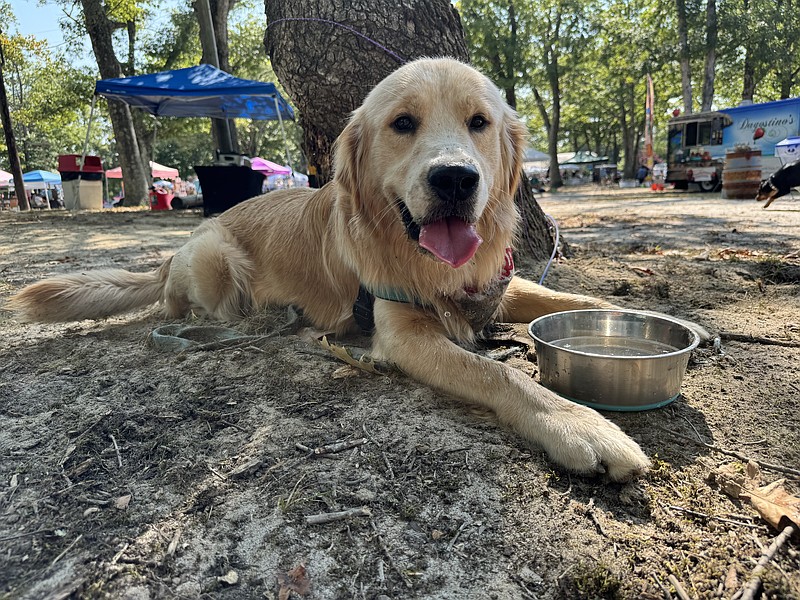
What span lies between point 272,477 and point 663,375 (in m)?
1.38

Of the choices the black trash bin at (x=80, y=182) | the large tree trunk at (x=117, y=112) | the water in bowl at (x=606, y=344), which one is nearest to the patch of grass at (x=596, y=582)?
the water in bowl at (x=606, y=344)

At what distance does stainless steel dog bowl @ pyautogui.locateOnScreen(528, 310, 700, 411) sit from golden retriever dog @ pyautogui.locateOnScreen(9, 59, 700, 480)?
0.49 feet

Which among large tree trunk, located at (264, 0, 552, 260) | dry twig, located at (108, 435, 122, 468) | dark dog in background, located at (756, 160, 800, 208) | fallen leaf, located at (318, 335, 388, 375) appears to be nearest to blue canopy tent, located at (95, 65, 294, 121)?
large tree trunk, located at (264, 0, 552, 260)

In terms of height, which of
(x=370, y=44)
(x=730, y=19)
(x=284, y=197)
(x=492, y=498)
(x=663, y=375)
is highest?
(x=730, y=19)

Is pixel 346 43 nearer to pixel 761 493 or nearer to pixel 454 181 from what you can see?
pixel 454 181

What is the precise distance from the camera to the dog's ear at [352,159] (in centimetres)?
272

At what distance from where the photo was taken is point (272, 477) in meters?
1.60

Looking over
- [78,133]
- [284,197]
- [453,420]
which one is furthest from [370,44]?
[78,133]

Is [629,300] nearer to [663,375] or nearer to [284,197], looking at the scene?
[663,375]

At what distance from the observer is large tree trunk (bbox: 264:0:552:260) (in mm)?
3838

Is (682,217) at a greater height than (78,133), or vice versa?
(78,133)

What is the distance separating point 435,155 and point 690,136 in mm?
21324

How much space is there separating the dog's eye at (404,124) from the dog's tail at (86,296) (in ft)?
6.65

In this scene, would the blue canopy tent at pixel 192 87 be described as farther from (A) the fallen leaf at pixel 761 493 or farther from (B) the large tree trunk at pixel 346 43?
(A) the fallen leaf at pixel 761 493
